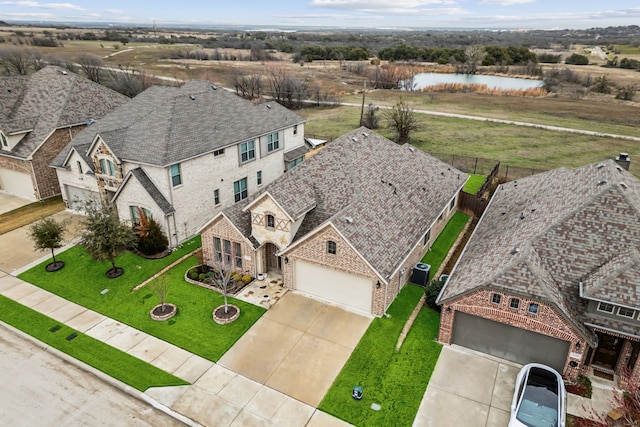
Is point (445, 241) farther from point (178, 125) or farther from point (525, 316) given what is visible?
point (178, 125)

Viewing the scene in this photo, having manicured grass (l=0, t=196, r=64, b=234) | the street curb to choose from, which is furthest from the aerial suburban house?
manicured grass (l=0, t=196, r=64, b=234)

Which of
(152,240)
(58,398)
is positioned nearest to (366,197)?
(152,240)

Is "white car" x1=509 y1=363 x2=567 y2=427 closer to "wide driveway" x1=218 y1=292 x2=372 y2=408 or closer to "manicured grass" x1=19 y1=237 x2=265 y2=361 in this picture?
"wide driveway" x1=218 y1=292 x2=372 y2=408

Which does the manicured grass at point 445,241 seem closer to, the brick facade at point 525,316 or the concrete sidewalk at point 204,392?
the brick facade at point 525,316

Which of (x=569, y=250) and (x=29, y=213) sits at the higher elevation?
(x=569, y=250)

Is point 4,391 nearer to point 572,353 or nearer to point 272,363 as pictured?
point 272,363

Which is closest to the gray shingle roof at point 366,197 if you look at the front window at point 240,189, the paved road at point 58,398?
the front window at point 240,189
